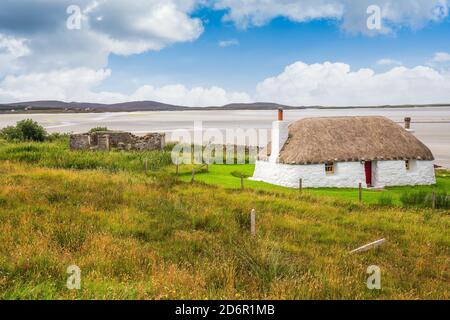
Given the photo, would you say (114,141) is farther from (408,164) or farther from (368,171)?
(408,164)

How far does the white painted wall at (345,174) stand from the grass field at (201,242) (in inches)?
115

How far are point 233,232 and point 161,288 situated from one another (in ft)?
18.8

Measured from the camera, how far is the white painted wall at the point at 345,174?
81.0 feet

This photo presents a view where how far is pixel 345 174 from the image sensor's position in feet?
82.6

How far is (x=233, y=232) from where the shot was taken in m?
12.1

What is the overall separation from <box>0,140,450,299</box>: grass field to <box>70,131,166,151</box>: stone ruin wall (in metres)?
16.5

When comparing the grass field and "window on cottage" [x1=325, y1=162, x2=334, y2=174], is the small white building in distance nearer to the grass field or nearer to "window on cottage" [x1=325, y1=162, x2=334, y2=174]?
"window on cottage" [x1=325, y1=162, x2=334, y2=174]

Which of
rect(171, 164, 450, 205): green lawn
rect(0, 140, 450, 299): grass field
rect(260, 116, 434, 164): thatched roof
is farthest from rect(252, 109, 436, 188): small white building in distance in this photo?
rect(0, 140, 450, 299): grass field

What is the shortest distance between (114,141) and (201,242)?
1239 inches

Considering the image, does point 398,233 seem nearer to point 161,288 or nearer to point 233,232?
point 233,232

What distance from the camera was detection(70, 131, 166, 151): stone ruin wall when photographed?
37531 mm

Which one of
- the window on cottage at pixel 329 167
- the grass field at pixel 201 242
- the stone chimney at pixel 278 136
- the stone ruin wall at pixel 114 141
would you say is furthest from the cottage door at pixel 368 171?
the stone ruin wall at pixel 114 141

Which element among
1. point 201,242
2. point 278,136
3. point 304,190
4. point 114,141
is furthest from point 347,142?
point 114,141

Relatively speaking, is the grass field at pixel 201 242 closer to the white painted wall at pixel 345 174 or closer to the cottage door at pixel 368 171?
Answer: the white painted wall at pixel 345 174
